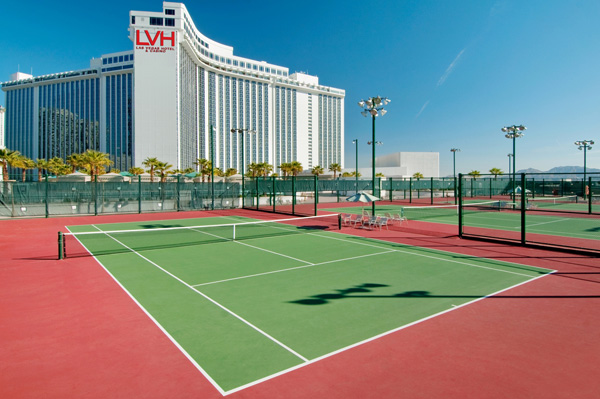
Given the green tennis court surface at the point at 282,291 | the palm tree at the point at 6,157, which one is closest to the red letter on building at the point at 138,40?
the palm tree at the point at 6,157

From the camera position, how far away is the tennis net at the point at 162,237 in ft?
44.3

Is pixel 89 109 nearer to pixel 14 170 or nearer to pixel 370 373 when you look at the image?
pixel 14 170

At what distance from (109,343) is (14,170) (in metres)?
147

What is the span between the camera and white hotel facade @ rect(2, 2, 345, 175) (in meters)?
94.4

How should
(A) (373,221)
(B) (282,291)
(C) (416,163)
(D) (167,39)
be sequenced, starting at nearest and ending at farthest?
1. (B) (282,291)
2. (A) (373,221)
3. (D) (167,39)
4. (C) (416,163)

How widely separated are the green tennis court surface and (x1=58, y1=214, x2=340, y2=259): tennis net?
242 mm

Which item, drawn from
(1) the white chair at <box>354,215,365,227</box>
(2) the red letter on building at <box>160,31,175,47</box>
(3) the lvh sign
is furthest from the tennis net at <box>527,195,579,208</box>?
(3) the lvh sign

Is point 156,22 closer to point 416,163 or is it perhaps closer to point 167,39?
point 167,39

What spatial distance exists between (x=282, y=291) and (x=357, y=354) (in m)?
3.31

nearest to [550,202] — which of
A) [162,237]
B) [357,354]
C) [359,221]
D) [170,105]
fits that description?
[359,221]

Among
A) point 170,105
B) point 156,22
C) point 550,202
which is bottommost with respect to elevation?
point 550,202

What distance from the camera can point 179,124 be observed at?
3856 inches

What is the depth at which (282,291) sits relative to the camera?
8.38 m

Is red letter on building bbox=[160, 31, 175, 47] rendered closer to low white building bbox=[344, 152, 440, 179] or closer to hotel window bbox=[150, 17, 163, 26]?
hotel window bbox=[150, 17, 163, 26]
